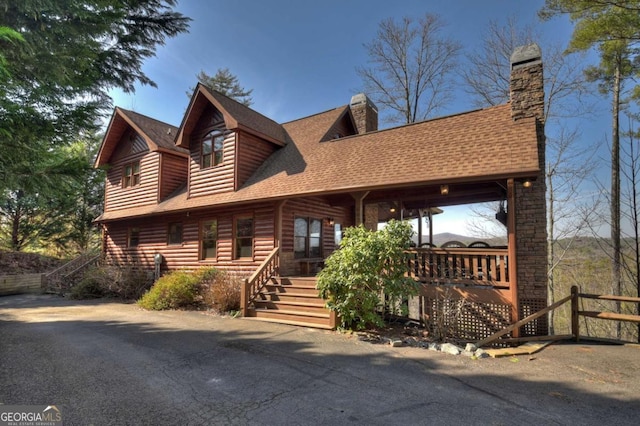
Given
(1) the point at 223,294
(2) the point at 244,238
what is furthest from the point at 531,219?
(2) the point at 244,238

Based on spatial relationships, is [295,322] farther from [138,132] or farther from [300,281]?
[138,132]

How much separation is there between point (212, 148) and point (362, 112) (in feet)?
23.9

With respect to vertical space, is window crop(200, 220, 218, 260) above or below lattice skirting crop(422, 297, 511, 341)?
above

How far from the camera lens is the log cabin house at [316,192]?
766 cm

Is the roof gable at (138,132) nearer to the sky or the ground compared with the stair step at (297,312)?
nearer to the sky

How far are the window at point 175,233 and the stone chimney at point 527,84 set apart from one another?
13.3 m

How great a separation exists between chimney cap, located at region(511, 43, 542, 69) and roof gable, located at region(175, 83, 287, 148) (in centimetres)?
915

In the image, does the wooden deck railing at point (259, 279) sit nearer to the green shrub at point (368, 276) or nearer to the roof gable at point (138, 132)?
the green shrub at point (368, 276)

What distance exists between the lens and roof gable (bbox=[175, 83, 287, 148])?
12664mm

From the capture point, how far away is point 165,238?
14.5 metres

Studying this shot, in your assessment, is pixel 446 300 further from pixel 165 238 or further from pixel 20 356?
pixel 165 238

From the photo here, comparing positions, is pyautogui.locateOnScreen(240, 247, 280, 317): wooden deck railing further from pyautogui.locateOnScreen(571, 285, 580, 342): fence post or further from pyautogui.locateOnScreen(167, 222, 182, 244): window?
pyautogui.locateOnScreen(571, 285, 580, 342): fence post

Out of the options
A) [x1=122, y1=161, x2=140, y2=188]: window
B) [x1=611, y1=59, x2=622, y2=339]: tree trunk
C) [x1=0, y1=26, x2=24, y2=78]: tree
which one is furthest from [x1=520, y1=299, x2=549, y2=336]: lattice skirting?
[x1=122, y1=161, x2=140, y2=188]: window
